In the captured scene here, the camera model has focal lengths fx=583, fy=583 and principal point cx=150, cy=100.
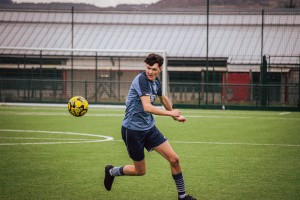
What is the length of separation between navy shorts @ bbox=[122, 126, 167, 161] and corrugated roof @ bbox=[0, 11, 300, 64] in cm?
2839

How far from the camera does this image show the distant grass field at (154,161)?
8891 mm

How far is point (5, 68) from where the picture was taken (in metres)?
33.7

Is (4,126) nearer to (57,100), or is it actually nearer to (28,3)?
(57,100)

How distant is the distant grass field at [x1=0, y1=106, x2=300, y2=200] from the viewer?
8.89m

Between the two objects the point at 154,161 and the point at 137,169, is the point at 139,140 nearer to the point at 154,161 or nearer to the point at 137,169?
the point at 137,169

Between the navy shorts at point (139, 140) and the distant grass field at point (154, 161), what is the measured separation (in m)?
0.71

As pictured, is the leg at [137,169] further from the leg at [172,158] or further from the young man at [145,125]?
the leg at [172,158]

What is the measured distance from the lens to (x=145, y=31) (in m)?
42.5

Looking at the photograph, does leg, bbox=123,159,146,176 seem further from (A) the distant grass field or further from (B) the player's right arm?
(B) the player's right arm

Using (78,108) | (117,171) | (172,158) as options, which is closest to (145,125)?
(172,158)

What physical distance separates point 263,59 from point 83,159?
66.2ft

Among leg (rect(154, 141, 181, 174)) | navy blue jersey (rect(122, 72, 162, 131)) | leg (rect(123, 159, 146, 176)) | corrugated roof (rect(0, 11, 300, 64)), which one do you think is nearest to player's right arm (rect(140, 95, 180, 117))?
navy blue jersey (rect(122, 72, 162, 131))

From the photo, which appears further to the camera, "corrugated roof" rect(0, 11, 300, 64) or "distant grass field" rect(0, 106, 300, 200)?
"corrugated roof" rect(0, 11, 300, 64)

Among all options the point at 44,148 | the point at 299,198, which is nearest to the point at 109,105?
the point at 44,148
